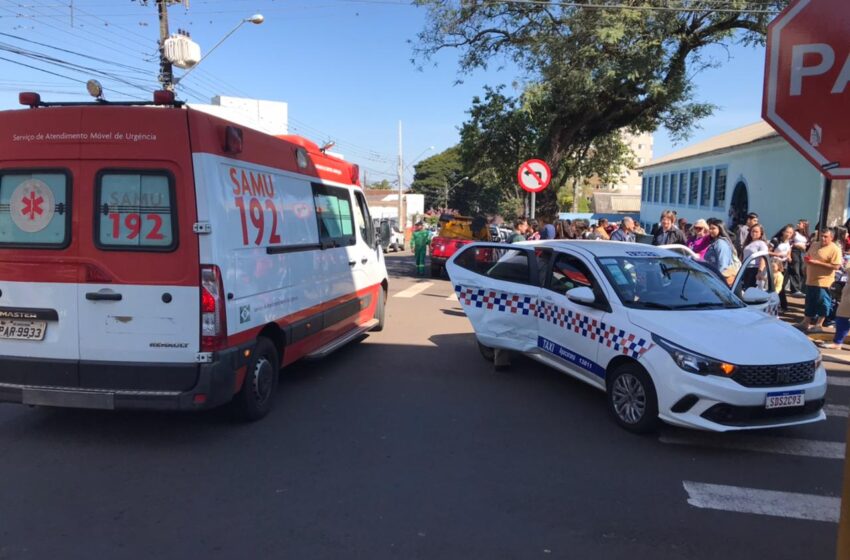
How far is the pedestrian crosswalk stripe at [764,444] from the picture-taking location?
16.6 feet

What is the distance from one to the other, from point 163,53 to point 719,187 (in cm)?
2075

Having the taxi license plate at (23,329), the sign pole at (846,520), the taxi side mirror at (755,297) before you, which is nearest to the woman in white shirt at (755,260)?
the taxi side mirror at (755,297)

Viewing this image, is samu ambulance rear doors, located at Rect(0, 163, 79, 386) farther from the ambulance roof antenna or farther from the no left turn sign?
the no left turn sign

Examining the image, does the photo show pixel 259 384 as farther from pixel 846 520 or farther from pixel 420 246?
pixel 420 246

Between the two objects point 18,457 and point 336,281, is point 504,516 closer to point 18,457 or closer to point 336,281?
point 18,457

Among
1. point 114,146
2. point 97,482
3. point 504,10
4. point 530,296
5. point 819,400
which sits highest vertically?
point 504,10

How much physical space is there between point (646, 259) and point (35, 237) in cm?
550

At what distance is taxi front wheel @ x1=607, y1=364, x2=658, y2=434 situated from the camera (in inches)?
204

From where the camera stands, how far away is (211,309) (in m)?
4.73

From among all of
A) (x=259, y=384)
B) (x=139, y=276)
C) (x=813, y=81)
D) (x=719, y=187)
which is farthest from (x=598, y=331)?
(x=719, y=187)

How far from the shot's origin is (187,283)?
470 cm

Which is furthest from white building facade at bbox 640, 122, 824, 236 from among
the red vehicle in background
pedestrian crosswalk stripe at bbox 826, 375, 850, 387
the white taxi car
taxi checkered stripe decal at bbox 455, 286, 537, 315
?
taxi checkered stripe decal at bbox 455, 286, 537, 315

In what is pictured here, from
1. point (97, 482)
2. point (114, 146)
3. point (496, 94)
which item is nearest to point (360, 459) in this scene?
point (97, 482)

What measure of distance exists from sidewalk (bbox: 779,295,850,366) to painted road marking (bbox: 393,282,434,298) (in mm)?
7569
